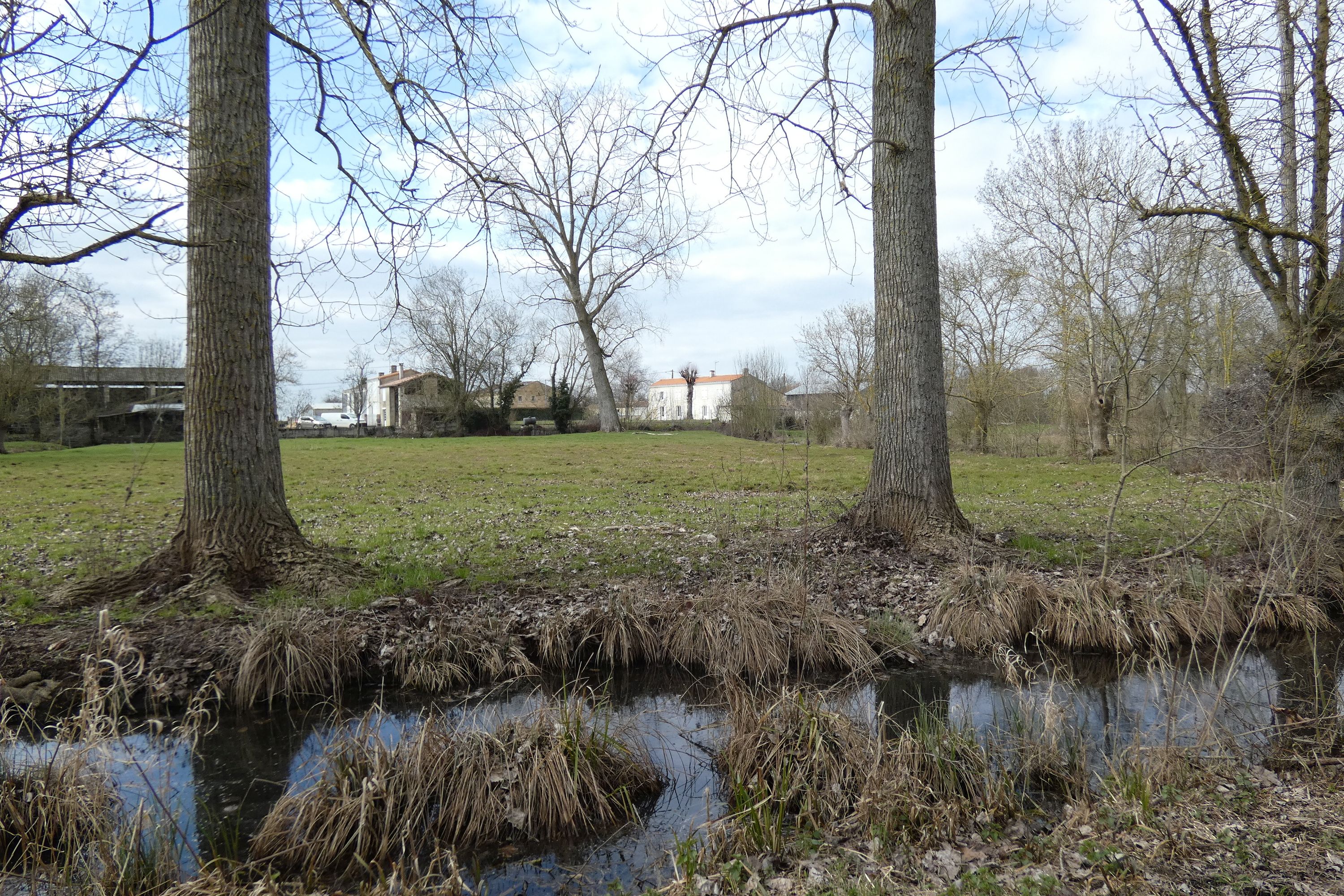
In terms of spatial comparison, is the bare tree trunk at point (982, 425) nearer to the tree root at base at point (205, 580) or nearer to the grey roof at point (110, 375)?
the tree root at base at point (205, 580)

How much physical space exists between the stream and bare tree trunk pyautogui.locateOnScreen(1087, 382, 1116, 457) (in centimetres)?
1937

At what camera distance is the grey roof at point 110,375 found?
31.1m

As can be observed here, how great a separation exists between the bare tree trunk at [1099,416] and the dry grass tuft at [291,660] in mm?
24535

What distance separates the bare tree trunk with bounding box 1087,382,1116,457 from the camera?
24.2 meters

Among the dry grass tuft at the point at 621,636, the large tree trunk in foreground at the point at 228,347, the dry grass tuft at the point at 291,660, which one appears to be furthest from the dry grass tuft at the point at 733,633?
the large tree trunk in foreground at the point at 228,347

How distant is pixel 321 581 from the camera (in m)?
7.32

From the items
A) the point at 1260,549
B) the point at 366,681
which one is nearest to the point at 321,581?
the point at 366,681

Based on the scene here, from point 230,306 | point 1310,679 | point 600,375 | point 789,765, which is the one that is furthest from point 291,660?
point 600,375

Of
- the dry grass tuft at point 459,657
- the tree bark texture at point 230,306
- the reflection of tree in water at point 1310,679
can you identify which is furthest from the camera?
the tree bark texture at point 230,306

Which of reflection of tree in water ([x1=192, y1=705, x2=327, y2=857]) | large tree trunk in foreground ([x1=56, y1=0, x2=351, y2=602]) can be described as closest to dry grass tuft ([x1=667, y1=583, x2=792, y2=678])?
reflection of tree in water ([x1=192, y1=705, x2=327, y2=857])

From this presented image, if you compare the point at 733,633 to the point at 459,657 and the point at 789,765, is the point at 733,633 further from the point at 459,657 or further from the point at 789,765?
the point at 459,657

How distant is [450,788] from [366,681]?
2.46 meters

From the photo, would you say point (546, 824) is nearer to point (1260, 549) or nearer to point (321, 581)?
point (321, 581)

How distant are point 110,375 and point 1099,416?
1666 inches
